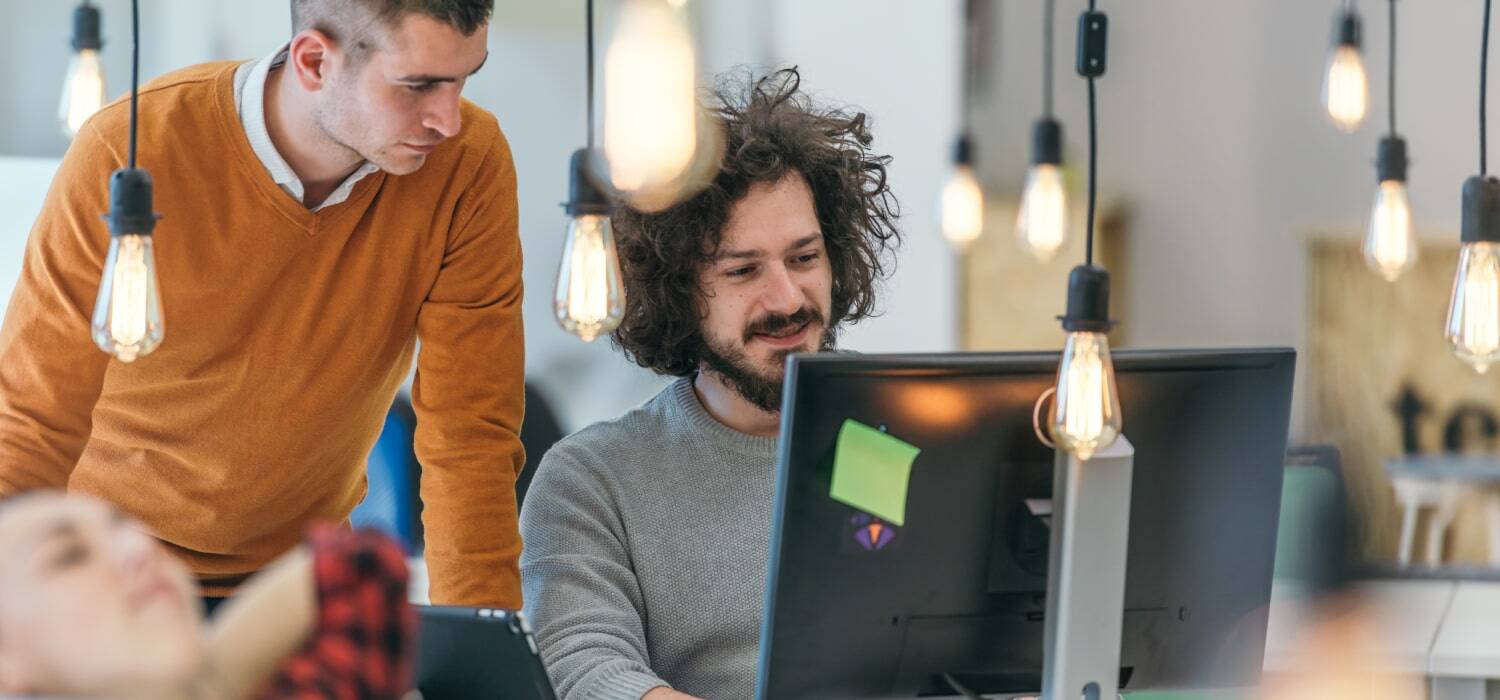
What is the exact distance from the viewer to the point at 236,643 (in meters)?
0.71

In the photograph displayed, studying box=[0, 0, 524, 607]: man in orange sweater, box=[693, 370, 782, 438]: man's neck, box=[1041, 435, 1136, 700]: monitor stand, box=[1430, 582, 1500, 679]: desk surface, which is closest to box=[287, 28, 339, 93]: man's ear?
box=[0, 0, 524, 607]: man in orange sweater

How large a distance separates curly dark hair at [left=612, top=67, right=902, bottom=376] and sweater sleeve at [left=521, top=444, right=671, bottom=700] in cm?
24

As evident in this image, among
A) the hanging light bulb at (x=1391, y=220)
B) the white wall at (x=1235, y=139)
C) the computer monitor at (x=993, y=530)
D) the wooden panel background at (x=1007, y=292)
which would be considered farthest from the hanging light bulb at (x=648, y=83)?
the white wall at (x=1235, y=139)

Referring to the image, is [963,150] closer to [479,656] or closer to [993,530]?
[993,530]

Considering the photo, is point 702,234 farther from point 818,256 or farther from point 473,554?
point 473,554

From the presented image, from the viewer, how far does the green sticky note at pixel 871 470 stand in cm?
132

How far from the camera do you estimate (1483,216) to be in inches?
82.1

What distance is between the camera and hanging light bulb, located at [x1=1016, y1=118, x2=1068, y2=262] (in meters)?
3.85

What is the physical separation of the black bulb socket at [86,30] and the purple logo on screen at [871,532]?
2.52 meters

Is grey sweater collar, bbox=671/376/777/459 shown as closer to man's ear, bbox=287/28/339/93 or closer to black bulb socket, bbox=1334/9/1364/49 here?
man's ear, bbox=287/28/339/93

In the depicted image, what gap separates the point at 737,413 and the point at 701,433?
56mm

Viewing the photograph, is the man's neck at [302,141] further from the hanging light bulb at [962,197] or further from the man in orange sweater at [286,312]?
the hanging light bulb at [962,197]

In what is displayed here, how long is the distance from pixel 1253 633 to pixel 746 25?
12.4ft

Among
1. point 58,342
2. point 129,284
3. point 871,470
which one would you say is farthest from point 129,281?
point 871,470
